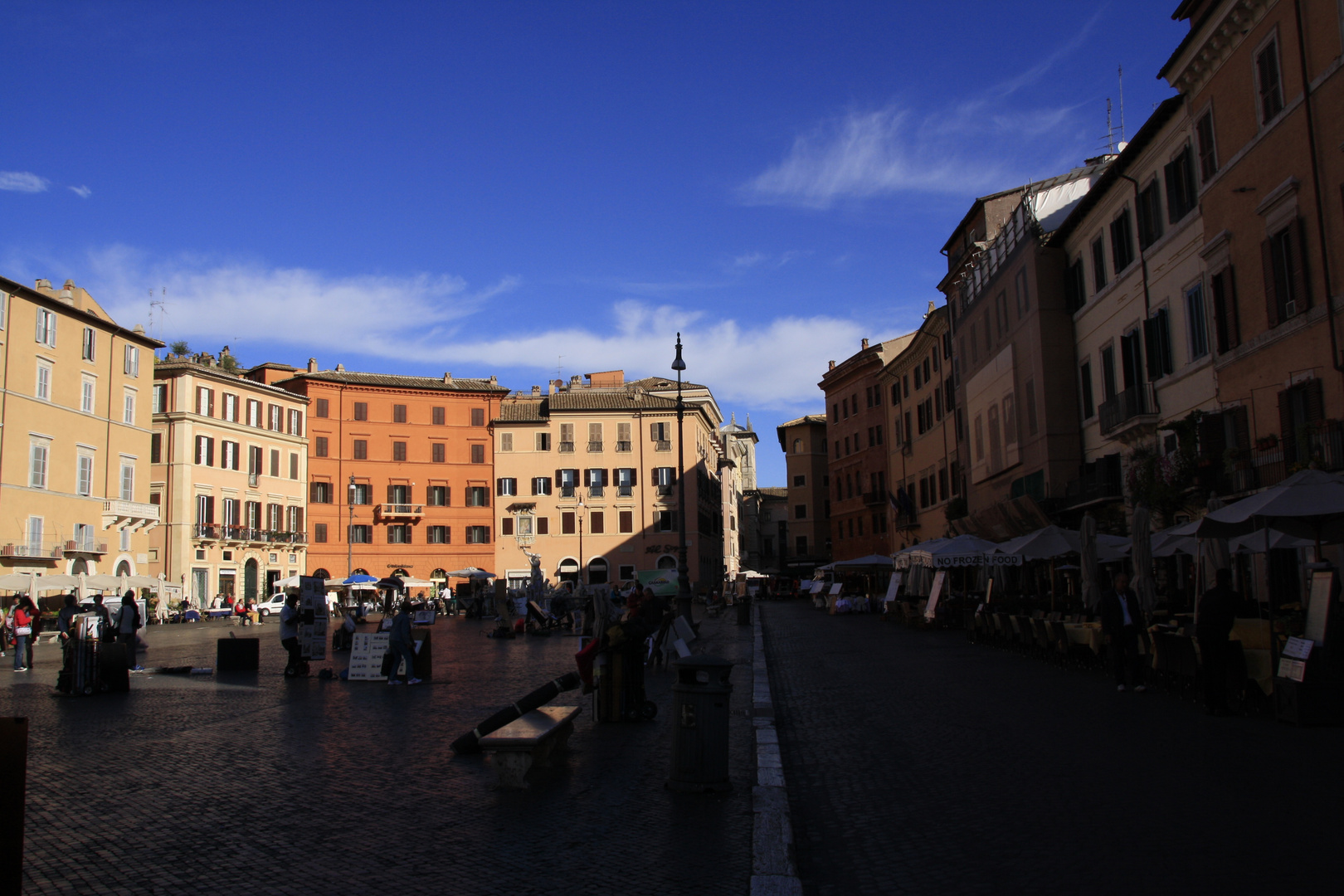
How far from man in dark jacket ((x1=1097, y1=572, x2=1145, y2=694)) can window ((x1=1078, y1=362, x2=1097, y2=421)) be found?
15.3 metres

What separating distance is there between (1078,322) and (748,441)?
99.3 metres

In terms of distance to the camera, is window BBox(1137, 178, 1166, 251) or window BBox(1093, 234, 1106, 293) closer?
window BBox(1137, 178, 1166, 251)

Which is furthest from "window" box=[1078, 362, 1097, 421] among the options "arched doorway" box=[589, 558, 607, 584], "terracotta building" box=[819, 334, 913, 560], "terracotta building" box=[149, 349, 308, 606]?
"terracotta building" box=[149, 349, 308, 606]

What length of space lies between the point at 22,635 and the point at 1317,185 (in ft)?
80.0

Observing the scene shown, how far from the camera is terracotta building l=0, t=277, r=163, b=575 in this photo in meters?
→ 43.4

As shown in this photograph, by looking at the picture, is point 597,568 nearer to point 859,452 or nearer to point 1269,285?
point 859,452

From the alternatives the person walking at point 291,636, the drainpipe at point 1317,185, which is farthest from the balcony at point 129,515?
the drainpipe at point 1317,185

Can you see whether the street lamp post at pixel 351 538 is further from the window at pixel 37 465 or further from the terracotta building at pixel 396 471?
the window at pixel 37 465

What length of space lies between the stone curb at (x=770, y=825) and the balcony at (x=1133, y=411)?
15.7 meters

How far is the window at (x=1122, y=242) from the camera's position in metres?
25.4

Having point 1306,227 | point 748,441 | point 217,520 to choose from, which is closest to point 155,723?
point 1306,227

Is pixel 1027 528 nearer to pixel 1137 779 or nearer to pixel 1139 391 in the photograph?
Answer: pixel 1139 391

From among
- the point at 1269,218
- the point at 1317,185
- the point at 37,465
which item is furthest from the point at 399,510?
the point at 1317,185

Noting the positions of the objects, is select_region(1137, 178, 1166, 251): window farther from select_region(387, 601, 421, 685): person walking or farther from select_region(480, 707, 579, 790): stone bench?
select_region(480, 707, 579, 790): stone bench
